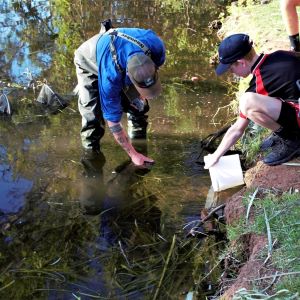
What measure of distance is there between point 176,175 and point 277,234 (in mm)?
1788

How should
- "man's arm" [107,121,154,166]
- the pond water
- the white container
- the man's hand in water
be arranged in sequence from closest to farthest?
the pond water
the white container
"man's arm" [107,121,154,166]
the man's hand in water

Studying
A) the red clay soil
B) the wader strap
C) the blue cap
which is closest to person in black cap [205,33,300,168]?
the blue cap

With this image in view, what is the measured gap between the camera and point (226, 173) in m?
3.90

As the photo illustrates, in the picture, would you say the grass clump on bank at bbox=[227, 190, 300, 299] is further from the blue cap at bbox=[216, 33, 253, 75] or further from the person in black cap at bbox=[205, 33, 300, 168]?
the blue cap at bbox=[216, 33, 253, 75]

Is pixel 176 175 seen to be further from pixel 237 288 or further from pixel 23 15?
pixel 23 15

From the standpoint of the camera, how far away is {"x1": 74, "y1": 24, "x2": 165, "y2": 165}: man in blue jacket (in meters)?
3.57

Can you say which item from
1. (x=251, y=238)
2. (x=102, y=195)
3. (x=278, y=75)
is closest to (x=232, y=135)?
(x=278, y=75)

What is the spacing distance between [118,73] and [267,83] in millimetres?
1178

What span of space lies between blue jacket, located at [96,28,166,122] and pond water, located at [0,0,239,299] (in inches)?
32.9

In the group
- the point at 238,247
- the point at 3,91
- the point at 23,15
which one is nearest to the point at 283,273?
the point at 238,247

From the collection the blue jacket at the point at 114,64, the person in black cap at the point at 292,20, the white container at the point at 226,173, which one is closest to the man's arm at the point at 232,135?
the white container at the point at 226,173

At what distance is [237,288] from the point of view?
2.56 m

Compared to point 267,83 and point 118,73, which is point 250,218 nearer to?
point 267,83

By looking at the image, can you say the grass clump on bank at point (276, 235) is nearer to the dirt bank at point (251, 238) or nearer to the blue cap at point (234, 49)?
the dirt bank at point (251, 238)
